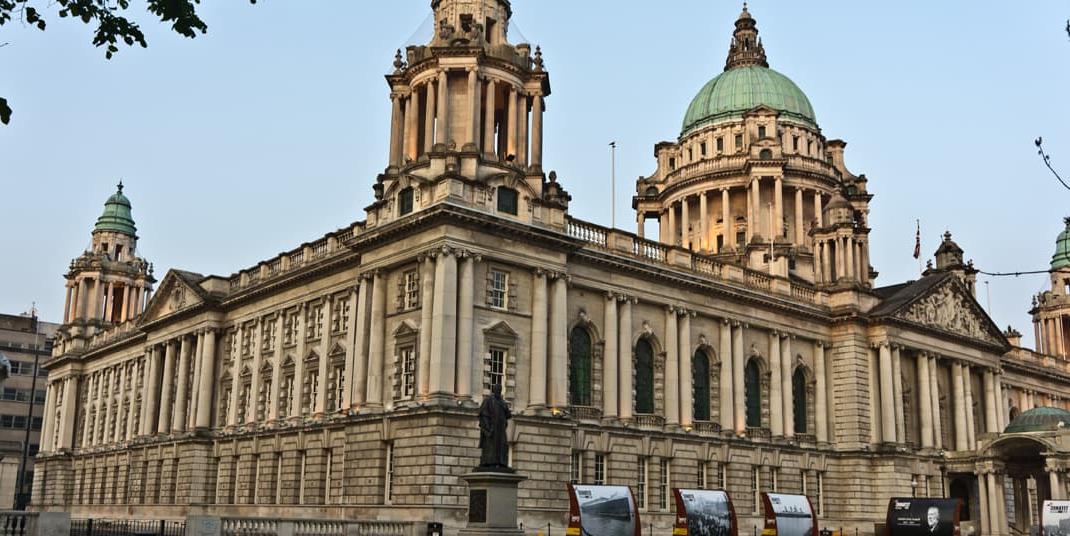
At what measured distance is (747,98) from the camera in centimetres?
8369

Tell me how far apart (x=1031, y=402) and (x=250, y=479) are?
55747 mm

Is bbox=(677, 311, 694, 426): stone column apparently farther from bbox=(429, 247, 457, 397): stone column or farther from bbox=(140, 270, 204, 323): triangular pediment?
bbox=(140, 270, 204, 323): triangular pediment

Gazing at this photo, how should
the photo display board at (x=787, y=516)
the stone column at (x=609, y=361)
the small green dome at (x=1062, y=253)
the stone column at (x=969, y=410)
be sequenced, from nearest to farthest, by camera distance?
the photo display board at (x=787, y=516) → the stone column at (x=609, y=361) → the stone column at (x=969, y=410) → the small green dome at (x=1062, y=253)

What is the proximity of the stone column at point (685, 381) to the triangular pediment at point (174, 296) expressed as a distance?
28442mm

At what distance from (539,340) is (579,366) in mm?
4243

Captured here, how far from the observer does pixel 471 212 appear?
42.2 m

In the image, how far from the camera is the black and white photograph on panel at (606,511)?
2977 centimetres

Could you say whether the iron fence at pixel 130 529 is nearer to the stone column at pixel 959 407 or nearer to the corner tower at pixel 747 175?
the corner tower at pixel 747 175

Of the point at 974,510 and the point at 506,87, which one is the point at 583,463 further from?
the point at 974,510

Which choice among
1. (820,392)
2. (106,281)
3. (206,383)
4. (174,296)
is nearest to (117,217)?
(106,281)

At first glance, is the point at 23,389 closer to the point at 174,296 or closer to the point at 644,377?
the point at 174,296

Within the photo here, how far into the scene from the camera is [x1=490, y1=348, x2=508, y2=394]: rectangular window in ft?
140

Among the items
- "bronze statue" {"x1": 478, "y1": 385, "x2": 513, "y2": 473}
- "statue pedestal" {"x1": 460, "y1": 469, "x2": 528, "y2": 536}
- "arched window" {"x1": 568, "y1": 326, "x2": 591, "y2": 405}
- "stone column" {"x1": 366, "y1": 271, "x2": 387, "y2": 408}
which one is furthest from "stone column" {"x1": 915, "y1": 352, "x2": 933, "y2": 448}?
"statue pedestal" {"x1": 460, "y1": 469, "x2": 528, "y2": 536}

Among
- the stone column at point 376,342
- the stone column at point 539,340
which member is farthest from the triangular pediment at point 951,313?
the stone column at point 376,342
